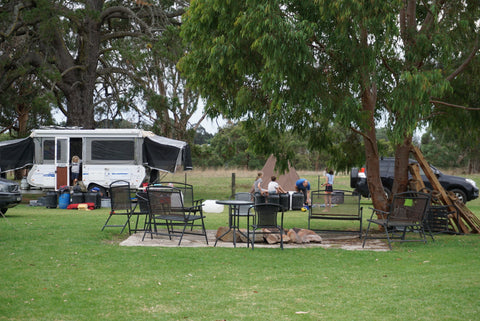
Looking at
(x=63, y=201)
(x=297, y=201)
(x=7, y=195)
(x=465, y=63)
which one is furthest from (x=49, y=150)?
(x=465, y=63)

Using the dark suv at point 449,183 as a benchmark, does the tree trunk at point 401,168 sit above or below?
above

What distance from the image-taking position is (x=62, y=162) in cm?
1978

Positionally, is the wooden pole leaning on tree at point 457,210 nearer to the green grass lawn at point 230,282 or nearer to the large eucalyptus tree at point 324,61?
the large eucalyptus tree at point 324,61

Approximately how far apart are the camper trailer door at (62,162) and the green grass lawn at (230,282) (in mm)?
9717

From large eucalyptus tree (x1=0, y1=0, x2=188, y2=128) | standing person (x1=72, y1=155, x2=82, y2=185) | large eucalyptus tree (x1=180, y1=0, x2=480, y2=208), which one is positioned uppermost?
large eucalyptus tree (x1=0, y1=0, x2=188, y2=128)

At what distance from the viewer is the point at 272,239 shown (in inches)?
393

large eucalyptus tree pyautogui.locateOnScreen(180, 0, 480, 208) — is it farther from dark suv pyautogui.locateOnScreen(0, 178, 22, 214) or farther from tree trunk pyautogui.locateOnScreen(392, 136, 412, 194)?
dark suv pyautogui.locateOnScreen(0, 178, 22, 214)

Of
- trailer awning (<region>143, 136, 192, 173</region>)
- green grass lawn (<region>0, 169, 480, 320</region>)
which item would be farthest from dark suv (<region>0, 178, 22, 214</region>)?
trailer awning (<region>143, 136, 192, 173</region>)

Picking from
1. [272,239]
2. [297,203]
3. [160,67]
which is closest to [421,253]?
[272,239]

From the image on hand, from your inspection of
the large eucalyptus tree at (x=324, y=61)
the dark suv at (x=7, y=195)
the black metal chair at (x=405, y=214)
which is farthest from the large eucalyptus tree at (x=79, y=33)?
the black metal chair at (x=405, y=214)

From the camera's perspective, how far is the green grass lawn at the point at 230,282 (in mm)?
5223

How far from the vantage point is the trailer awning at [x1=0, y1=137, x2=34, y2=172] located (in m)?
20.2

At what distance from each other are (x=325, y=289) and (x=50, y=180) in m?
15.4

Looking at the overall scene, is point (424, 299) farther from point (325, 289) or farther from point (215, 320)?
point (215, 320)
